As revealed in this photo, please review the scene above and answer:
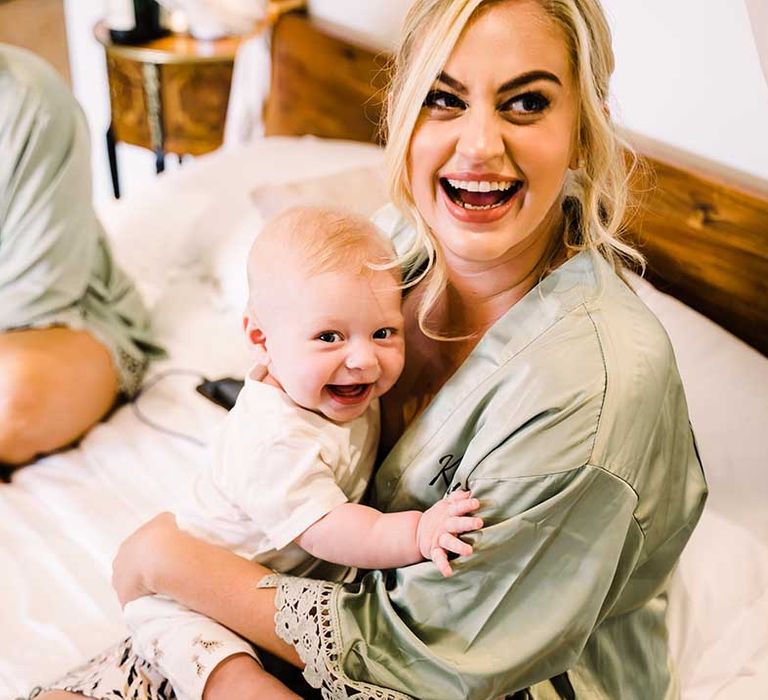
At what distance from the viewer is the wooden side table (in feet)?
7.98

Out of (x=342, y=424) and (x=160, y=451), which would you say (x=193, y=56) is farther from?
(x=342, y=424)

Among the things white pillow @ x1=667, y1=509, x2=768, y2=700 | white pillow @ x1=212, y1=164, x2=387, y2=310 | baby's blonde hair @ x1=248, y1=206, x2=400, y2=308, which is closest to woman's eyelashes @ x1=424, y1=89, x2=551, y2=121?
baby's blonde hair @ x1=248, y1=206, x2=400, y2=308

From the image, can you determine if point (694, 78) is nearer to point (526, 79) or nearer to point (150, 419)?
point (526, 79)

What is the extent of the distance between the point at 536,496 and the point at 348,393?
27 centimetres

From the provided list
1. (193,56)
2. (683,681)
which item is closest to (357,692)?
(683,681)

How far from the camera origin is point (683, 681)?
117cm

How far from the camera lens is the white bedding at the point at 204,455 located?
1.24 metres

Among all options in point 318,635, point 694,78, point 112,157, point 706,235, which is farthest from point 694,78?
point 112,157

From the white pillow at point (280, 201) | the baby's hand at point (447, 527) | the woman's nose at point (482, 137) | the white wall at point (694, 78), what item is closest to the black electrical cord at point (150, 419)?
the white pillow at point (280, 201)

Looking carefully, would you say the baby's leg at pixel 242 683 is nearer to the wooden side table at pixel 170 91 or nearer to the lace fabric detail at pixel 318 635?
the lace fabric detail at pixel 318 635

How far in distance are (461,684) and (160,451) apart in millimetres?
872

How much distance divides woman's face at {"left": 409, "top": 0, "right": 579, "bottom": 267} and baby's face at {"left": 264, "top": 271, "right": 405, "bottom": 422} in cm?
12

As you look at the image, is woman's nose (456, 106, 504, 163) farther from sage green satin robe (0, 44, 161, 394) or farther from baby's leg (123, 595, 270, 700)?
sage green satin robe (0, 44, 161, 394)

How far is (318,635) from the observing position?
1011mm
